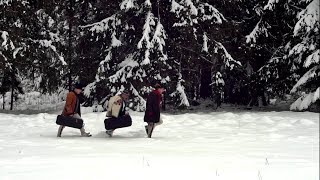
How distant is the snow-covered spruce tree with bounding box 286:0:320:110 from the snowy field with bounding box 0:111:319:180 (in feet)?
5.23

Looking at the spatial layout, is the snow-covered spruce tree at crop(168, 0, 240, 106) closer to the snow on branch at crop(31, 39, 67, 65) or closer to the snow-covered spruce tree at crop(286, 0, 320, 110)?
the snow-covered spruce tree at crop(286, 0, 320, 110)

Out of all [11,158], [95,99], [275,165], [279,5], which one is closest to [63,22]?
[95,99]

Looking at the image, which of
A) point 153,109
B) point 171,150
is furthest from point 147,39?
point 171,150

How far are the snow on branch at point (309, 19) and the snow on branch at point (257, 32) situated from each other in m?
2.50

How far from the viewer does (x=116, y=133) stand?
45.5ft

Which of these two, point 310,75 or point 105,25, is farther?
point 105,25

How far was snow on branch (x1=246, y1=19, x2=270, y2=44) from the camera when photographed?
19938mm

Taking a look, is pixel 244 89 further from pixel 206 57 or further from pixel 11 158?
pixel 11 158

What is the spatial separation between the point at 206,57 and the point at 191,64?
44.9 inches

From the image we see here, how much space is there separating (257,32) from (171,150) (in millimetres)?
11839

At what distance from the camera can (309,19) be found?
17312 mm

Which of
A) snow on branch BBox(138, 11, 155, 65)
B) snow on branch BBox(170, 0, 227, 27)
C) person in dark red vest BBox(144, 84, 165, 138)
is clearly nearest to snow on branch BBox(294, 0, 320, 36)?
snow on branch BBox(170, 0, 227, 27)

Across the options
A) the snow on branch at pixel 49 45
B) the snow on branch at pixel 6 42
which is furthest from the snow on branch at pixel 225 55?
the snow on branch at pixel 6 42

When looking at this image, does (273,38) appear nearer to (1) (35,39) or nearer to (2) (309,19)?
(2) (309,19)
